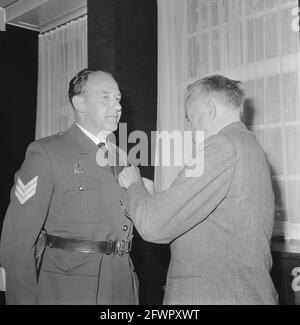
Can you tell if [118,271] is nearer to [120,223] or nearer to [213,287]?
[120,223]

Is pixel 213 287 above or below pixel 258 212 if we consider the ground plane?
below

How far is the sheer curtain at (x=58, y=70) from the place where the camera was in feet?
13.6

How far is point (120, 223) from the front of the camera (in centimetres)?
170

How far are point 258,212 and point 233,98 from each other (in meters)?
0.39

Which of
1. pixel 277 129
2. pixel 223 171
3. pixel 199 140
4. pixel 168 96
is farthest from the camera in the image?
pixel 168 96

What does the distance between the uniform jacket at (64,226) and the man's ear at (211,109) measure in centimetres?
53

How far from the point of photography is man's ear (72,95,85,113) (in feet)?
5.80

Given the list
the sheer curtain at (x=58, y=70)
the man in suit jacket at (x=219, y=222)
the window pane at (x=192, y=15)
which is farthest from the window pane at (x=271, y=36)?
the sheer curtain at (x=58, y=70)

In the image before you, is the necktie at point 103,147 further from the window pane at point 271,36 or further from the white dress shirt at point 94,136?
the window pane at point 271,36

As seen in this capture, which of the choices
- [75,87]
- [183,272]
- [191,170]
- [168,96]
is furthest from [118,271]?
[168,96]

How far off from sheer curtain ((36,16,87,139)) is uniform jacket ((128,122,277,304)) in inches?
116

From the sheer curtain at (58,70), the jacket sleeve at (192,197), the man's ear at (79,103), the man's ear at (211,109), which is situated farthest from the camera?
the sheer curtain at (58,70)

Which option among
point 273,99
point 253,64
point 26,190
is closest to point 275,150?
point 273,99

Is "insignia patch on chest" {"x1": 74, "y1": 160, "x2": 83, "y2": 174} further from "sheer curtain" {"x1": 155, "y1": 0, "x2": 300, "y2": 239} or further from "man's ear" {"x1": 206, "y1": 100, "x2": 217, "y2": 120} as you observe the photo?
"sheer curtain" {"x1": 155, "y1": 0, "x2": 300, "y2": 239}
